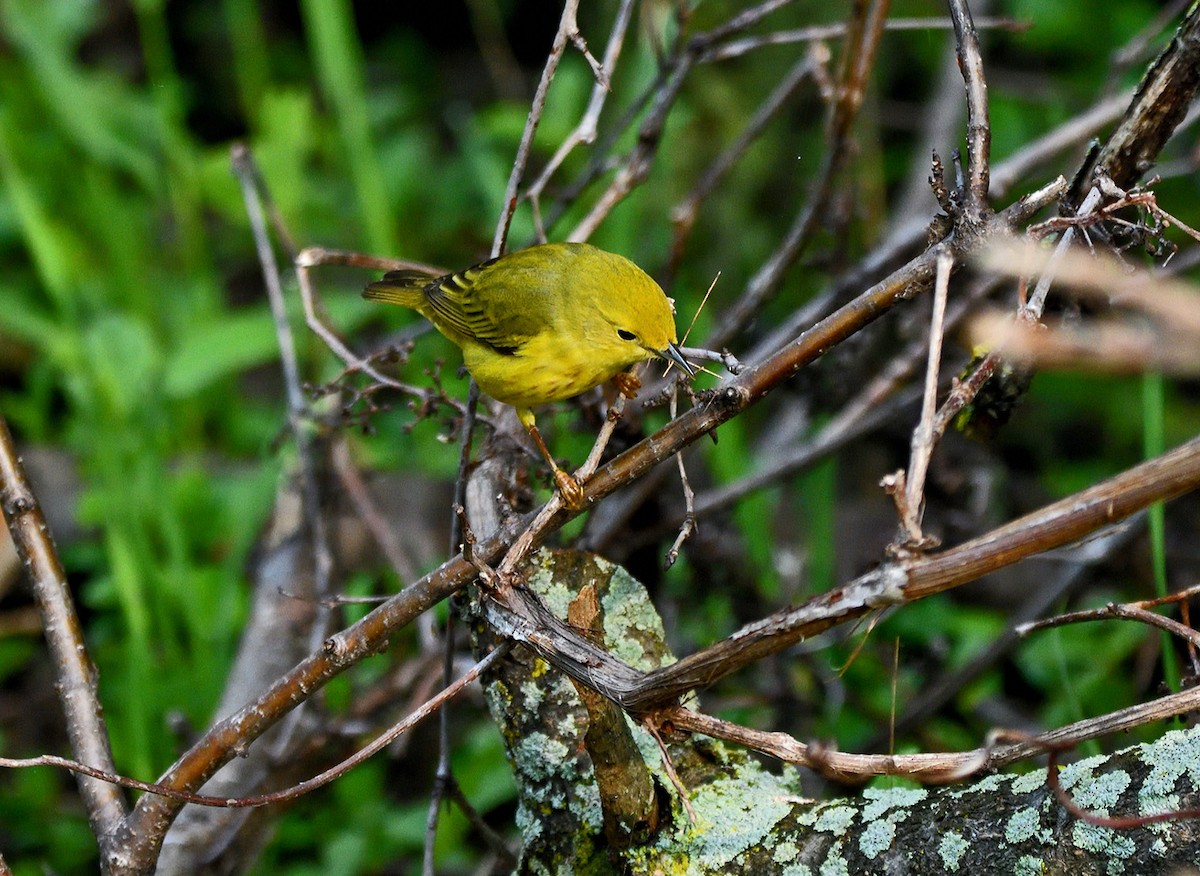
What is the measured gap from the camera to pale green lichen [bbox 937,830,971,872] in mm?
1606

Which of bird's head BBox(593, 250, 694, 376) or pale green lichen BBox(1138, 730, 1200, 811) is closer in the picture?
pale green lichen BBox(1138, 730, 1200, 811)

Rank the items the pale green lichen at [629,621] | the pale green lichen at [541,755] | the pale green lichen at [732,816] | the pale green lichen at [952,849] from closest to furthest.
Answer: the pale green lichen at [952,849] → the pale green lichen at [732,816] → the pale green lichen at [541,755] → the pale green lichen at [629,621]

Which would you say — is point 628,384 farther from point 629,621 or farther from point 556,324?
point 629,621

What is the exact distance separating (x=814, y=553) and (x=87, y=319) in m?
3.24

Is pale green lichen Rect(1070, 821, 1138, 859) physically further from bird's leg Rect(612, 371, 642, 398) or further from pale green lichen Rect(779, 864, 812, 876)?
bird's leg Rect(612, 371, 642, 398)

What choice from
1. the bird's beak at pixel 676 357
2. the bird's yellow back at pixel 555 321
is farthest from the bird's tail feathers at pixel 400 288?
the bird's beak at pixel 676 357

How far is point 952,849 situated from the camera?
1618mm

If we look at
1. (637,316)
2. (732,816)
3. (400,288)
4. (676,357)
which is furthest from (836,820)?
(400,288)

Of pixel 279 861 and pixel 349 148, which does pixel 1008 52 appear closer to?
pixel 349 148

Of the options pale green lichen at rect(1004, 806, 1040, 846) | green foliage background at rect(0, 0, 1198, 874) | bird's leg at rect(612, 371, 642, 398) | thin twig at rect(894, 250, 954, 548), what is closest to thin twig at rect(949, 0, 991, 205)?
thin twig at rect(894, 250, 954, 548)

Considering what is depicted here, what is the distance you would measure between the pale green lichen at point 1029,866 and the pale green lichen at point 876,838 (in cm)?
19

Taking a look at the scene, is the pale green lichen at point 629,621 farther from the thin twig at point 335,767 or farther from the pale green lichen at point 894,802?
the pale green lichen at point 894,802

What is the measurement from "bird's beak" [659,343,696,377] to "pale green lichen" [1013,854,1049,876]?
1.08 m

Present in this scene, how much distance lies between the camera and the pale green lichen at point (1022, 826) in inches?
61.5
